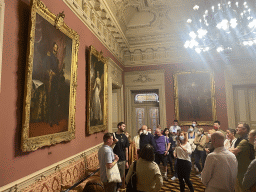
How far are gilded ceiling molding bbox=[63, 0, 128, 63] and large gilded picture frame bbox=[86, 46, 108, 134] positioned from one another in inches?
34.6

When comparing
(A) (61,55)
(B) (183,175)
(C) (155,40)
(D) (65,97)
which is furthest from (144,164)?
(C) (155,40)

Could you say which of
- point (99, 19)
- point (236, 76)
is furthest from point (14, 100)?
point (236, 76)

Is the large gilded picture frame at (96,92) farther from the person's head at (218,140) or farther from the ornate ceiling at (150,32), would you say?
the person's head at (218,140)

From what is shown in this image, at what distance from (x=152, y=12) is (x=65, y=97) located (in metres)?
7.40

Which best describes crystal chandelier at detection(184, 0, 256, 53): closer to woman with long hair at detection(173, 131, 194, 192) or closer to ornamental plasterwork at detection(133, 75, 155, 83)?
woman with long hair at detection(173, 131, 194, 192)

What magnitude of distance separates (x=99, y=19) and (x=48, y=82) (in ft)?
12.7

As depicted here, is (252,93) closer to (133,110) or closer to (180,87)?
(180,87)

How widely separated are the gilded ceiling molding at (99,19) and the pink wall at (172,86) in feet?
9.49

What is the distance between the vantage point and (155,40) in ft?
31.1

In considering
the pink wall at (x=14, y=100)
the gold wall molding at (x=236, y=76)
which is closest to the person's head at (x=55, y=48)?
the pink wall at (x=14, y=100)

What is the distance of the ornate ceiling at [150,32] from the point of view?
7.84 m

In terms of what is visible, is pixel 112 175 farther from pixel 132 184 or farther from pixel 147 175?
pixel 147 175

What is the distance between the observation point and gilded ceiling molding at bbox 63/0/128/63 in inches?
179

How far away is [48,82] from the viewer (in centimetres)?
312
